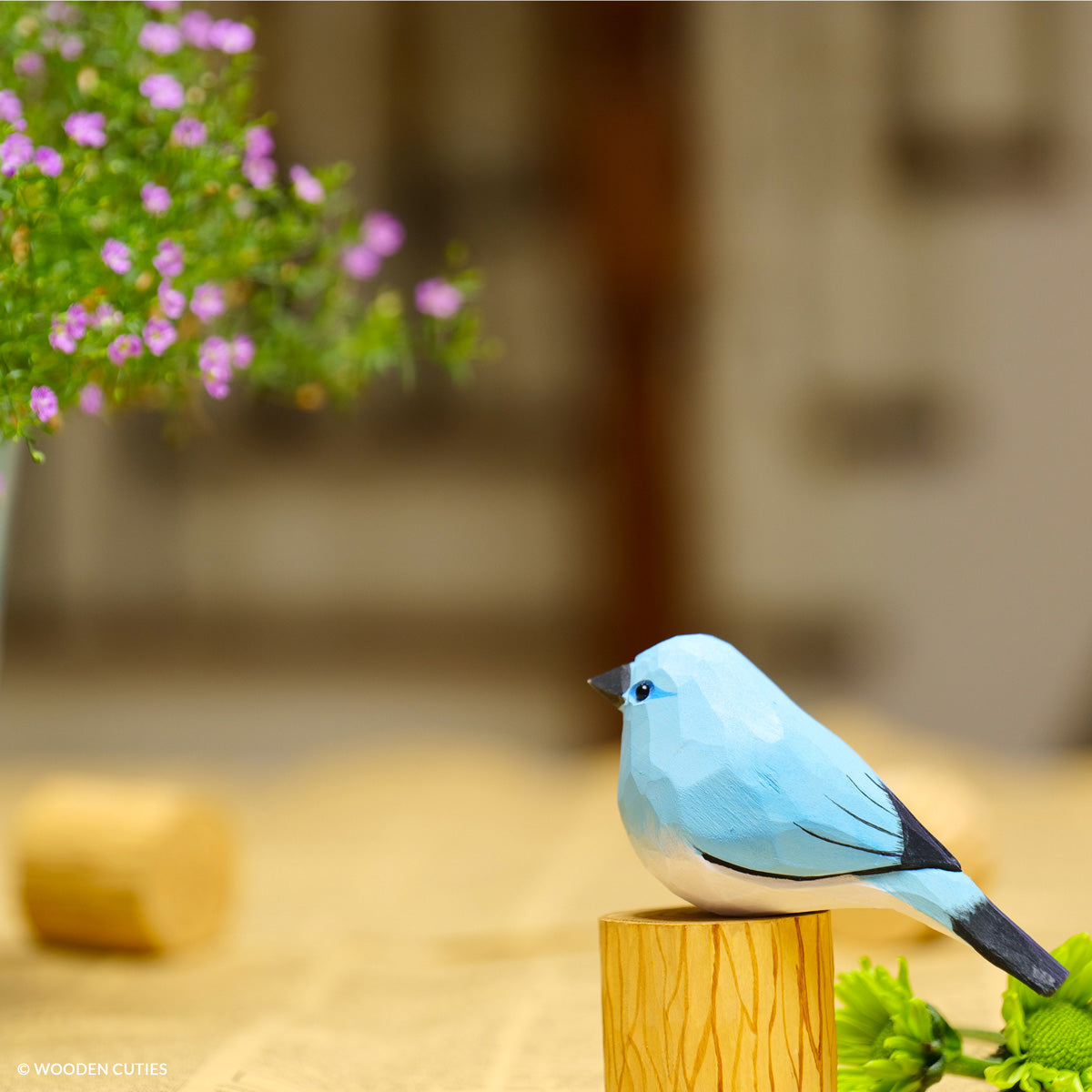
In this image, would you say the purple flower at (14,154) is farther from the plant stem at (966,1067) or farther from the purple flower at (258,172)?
the plant stem at (966,1067)

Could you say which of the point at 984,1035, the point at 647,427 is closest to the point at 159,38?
the point at 984,1035

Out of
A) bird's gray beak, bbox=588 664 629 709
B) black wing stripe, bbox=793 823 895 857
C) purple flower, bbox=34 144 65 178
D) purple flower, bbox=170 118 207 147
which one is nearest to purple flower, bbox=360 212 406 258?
purple flower, bbox=170 118 207 147

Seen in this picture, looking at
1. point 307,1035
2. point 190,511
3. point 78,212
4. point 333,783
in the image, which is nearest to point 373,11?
point 190,511

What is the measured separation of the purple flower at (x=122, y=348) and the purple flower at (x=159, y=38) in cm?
19

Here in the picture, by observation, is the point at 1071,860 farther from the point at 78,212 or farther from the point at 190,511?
the point at 190,511

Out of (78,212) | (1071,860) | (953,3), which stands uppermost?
(953,3)

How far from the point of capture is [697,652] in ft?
1.67

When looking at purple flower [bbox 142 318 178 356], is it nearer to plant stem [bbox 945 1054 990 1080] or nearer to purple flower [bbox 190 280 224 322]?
purple flower [bbox 190 280 224 322]

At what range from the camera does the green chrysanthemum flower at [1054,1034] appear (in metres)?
0.48

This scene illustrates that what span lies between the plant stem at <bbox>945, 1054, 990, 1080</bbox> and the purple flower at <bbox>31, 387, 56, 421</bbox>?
1.53 feet

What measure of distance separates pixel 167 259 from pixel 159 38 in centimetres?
16

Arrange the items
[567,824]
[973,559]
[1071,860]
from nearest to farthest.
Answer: [1071,860]
[567,824]
[973,559]

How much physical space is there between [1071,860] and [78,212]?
2.98ft

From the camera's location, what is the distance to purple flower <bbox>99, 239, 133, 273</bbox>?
0.57m
